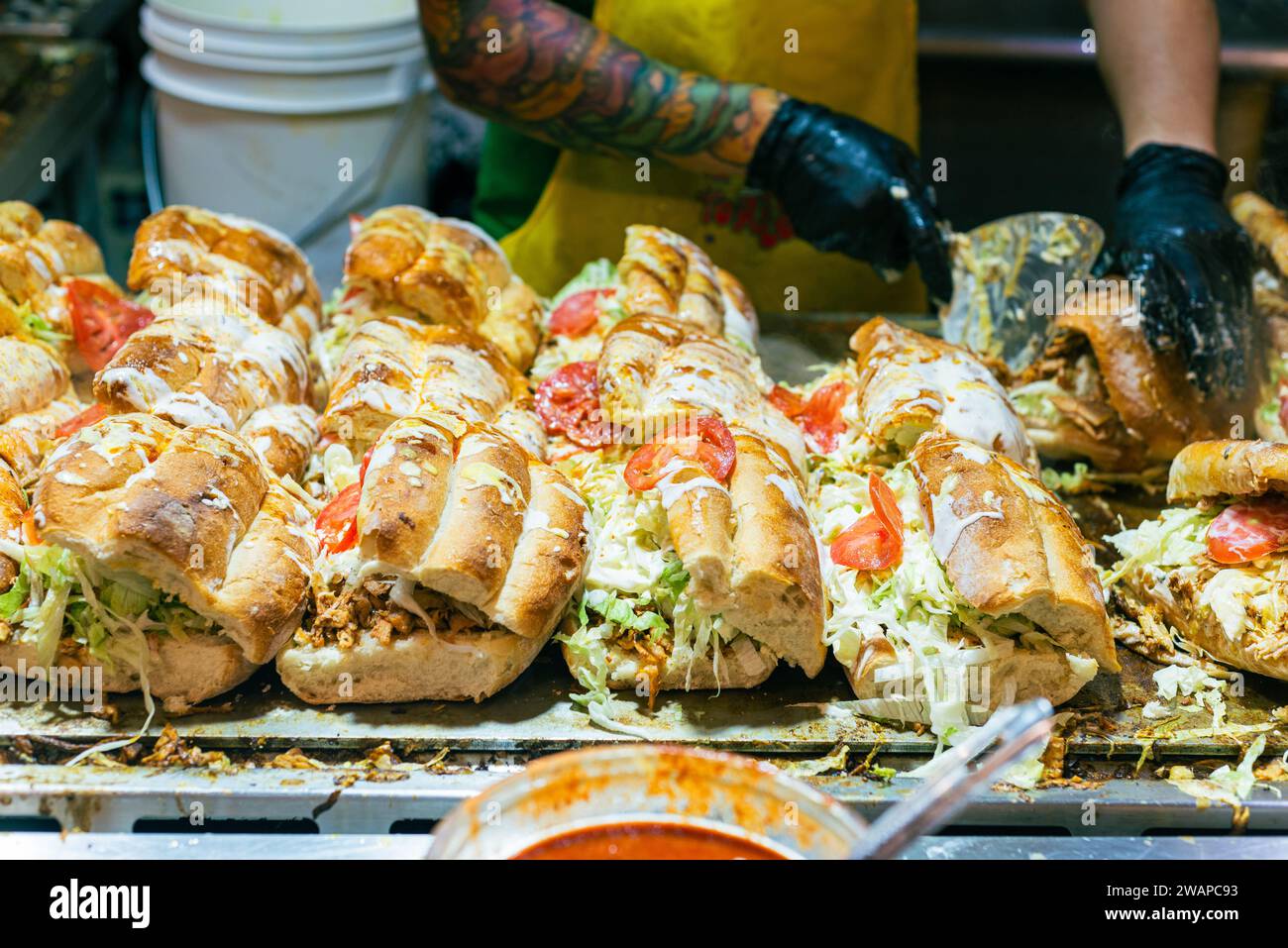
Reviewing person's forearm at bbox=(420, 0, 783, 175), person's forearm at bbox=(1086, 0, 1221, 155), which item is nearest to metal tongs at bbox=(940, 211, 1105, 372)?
person's forearm at bbox=(1086, 0, 1221, 155)

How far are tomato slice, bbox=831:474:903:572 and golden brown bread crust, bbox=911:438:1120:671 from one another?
10 centimetres

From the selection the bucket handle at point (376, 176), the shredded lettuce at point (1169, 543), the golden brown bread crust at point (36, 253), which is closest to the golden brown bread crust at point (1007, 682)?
the shredded lettuce at point (1169, 543)

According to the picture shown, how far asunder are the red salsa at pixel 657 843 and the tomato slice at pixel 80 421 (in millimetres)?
2221

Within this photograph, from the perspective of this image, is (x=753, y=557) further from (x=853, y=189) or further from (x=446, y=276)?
(x=853, y=189)

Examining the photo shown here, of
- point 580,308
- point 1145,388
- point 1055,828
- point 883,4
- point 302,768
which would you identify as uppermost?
point 883,4

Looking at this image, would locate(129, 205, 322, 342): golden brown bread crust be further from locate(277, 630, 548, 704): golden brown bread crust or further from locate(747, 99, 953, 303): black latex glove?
locate(747, 99, 953, 303): black latex glove

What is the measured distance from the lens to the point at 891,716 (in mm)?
3012

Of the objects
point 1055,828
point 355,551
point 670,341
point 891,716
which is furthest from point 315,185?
point 1055,828

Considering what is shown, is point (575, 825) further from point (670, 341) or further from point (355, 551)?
point (670, 341)

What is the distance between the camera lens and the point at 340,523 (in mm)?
3180

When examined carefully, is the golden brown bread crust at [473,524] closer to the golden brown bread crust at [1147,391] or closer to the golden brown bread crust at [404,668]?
the golden brown bread crust at [404,668]

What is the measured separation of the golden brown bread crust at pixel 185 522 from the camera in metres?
2.68

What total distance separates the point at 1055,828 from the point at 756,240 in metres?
3.80

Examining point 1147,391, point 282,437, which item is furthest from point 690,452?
point 1147,391
